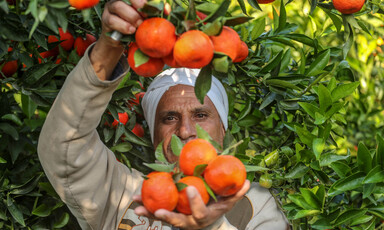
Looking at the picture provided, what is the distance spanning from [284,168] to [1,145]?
3.48ft

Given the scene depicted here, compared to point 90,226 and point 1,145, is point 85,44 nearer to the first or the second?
point 1,145

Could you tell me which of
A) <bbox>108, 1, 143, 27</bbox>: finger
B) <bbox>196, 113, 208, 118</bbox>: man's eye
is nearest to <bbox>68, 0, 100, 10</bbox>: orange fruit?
<bbox>108, 1, 143, 27</bbox>: finger

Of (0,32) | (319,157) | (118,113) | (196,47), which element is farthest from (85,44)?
(319,157)

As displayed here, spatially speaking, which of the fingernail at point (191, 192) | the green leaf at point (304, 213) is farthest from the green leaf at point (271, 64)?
the fingernail at point (191, 192)

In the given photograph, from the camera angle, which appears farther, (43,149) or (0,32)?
(43,149)

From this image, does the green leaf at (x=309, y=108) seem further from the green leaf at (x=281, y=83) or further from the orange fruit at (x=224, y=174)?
the orange fruit at (x=224, y=174)

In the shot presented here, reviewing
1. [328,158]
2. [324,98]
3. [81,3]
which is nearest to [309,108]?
[324,98]

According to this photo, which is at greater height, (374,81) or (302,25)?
(302,25)

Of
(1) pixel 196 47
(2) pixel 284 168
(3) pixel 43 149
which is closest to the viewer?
(1) pixel 196 47

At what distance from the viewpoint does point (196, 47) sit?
46.2 inches

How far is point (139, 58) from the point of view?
1.26m

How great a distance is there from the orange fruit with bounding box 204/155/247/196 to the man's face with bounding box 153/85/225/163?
66cm

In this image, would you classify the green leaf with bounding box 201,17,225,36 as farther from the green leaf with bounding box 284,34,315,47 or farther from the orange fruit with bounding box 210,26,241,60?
the green leaf with bounding box 284,34,315,47

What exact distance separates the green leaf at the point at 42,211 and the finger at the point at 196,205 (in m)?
0.80
